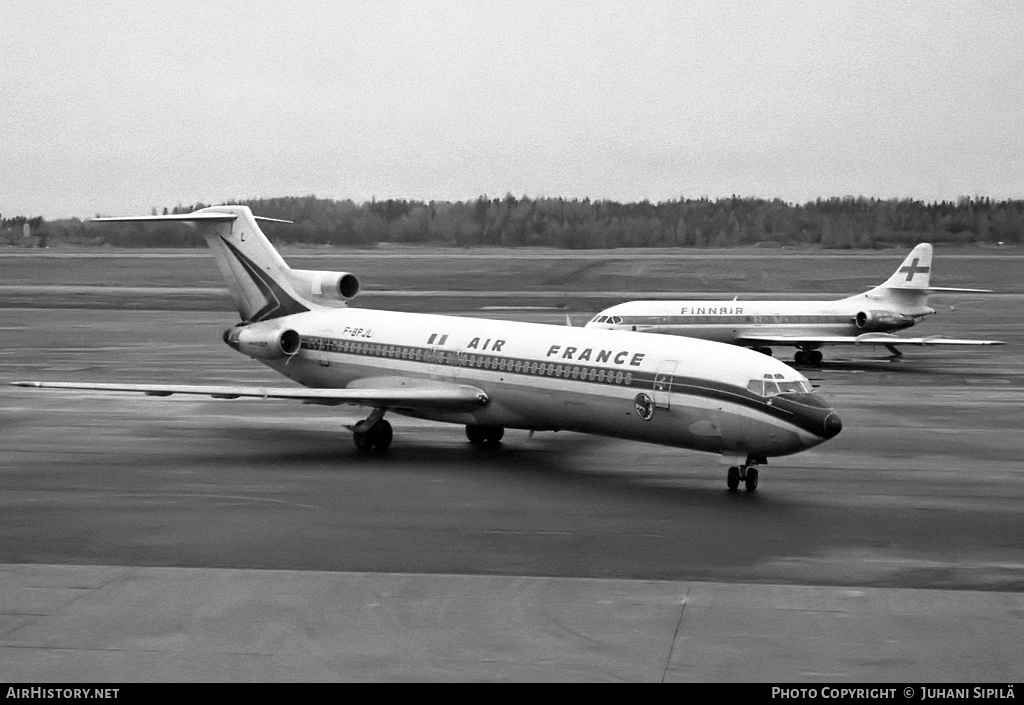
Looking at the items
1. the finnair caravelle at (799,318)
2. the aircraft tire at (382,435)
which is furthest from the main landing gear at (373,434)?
the finnair caravelle at (799,318)

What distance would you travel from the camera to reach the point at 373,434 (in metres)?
27.5

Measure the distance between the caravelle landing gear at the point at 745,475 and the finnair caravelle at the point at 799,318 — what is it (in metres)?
27.2

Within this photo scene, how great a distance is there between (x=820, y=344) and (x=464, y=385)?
25407 millimetres

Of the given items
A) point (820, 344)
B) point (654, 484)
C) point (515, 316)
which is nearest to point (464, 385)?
point (654, 484)

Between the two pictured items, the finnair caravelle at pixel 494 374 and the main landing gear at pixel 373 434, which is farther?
the main landing gear at pixel 373 434

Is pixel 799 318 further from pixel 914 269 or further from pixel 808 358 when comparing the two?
pixel 914 269

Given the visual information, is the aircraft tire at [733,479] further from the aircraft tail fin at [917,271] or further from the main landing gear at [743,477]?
the aircraft tail fin at [917,271]

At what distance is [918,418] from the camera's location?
109 ft

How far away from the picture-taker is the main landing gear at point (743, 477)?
2275cm

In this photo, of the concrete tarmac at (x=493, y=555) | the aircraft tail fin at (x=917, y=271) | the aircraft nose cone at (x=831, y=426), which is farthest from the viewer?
the aircraft tail fin at (x=917, y=271)

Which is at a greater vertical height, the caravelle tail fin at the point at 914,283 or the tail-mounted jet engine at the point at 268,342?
the caravelle tail fin at the point at 914,283

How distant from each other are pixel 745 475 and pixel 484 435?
283 inches

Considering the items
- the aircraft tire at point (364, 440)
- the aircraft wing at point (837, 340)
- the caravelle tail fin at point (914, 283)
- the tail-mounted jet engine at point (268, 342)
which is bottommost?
the aircraft tire at point (364, 440)
